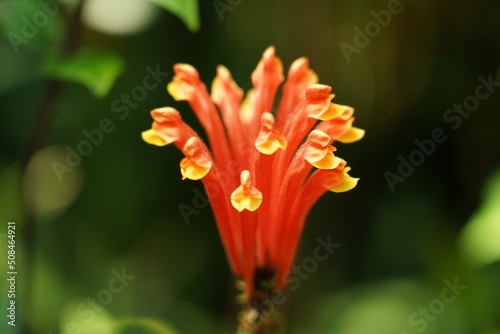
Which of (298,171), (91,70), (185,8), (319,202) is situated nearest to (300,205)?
(298,171)

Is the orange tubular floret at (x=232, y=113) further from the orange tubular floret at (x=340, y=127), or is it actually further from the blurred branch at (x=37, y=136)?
the blurred branch at (x=37, y=136)

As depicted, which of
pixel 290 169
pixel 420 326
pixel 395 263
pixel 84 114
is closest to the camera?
pixel 290 169

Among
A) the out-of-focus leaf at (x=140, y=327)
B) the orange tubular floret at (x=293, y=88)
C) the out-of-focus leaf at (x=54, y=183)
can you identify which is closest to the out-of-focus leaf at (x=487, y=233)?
the orange tubular floret at (x=293, y=88)

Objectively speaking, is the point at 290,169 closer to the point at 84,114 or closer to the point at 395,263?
the point at 395,263

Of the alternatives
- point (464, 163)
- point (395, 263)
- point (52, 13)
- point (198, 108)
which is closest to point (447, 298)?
point (395, 263)

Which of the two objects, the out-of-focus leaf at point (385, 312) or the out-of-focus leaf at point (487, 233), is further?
the out-of-focus leaf at point (385, 312)
